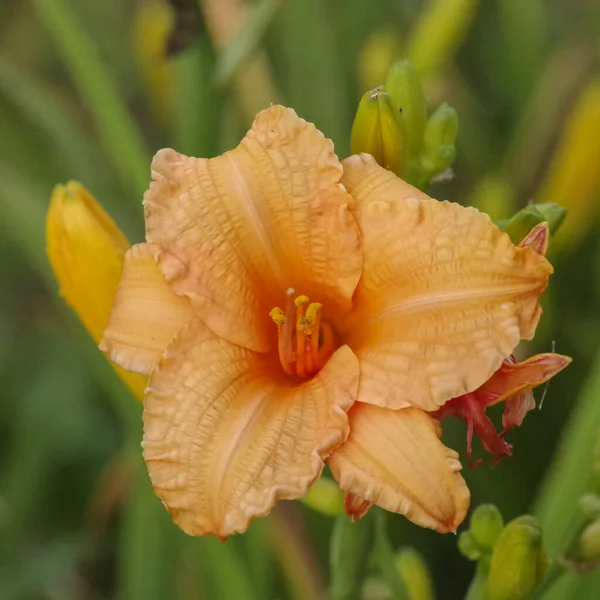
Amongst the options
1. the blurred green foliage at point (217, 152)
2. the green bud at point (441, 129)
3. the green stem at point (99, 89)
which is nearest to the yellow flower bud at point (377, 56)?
the blurred green foliage at point (217, 152)

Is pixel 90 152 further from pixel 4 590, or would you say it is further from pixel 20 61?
pixel 20 61

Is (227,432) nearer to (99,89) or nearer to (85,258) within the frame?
(85,258)

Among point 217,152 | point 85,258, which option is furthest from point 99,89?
point 85,258

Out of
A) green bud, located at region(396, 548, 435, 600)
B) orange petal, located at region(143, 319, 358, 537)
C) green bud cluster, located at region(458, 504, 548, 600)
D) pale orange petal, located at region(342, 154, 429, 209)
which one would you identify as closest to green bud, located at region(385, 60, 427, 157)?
pale orange petal, located at region(342, 154, 429, 209)

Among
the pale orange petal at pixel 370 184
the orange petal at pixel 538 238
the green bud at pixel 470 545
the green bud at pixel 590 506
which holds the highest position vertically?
the pale orange petal at pixel 370 184

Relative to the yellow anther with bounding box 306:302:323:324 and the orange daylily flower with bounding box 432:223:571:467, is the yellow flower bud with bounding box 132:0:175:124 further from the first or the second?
the orange daylily flower with bounding box 432:223:571:467

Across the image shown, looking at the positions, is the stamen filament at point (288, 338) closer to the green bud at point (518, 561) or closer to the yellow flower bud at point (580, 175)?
the green bud at point (518, 561)

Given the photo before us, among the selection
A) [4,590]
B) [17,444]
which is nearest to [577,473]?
[4,590]
